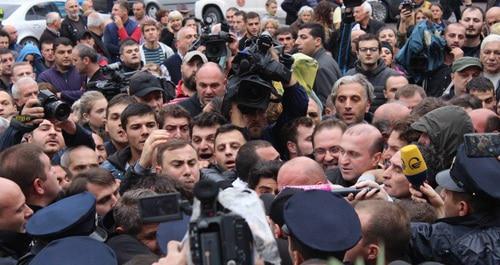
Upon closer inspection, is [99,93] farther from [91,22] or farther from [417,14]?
[91,22]

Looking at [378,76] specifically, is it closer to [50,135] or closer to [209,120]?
[209,120]

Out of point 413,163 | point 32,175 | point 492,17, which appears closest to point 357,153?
point 413,163

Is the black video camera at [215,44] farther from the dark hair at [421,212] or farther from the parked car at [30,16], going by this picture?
the parked car at [30,16]

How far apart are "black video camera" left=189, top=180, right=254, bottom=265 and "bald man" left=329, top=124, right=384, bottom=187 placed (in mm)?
3212

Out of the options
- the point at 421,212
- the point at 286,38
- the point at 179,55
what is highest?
the point at 421,212

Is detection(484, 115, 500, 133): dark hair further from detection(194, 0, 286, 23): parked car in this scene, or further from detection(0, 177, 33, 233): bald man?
detection(194, 0, 286, 23): parked car

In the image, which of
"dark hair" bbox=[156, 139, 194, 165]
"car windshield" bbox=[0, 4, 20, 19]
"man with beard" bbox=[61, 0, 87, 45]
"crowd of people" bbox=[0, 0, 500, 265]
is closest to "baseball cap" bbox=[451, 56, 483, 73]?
"crowd of people" bbox=[0, 0, 500, 265]

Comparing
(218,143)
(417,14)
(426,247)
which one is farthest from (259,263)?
(417,14)

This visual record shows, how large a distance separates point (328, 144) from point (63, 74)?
5.81m

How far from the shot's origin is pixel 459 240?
4164 millimetres

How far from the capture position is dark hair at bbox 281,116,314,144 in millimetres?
6938

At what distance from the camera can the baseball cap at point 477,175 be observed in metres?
4.13

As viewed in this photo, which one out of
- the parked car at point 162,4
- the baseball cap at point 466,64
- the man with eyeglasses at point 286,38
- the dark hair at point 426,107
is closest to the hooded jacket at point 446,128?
the dark hair at point 426,107

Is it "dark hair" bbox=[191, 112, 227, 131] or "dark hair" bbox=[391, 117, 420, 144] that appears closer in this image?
"dark hair" bbox=[391, 117, 420, 144]
